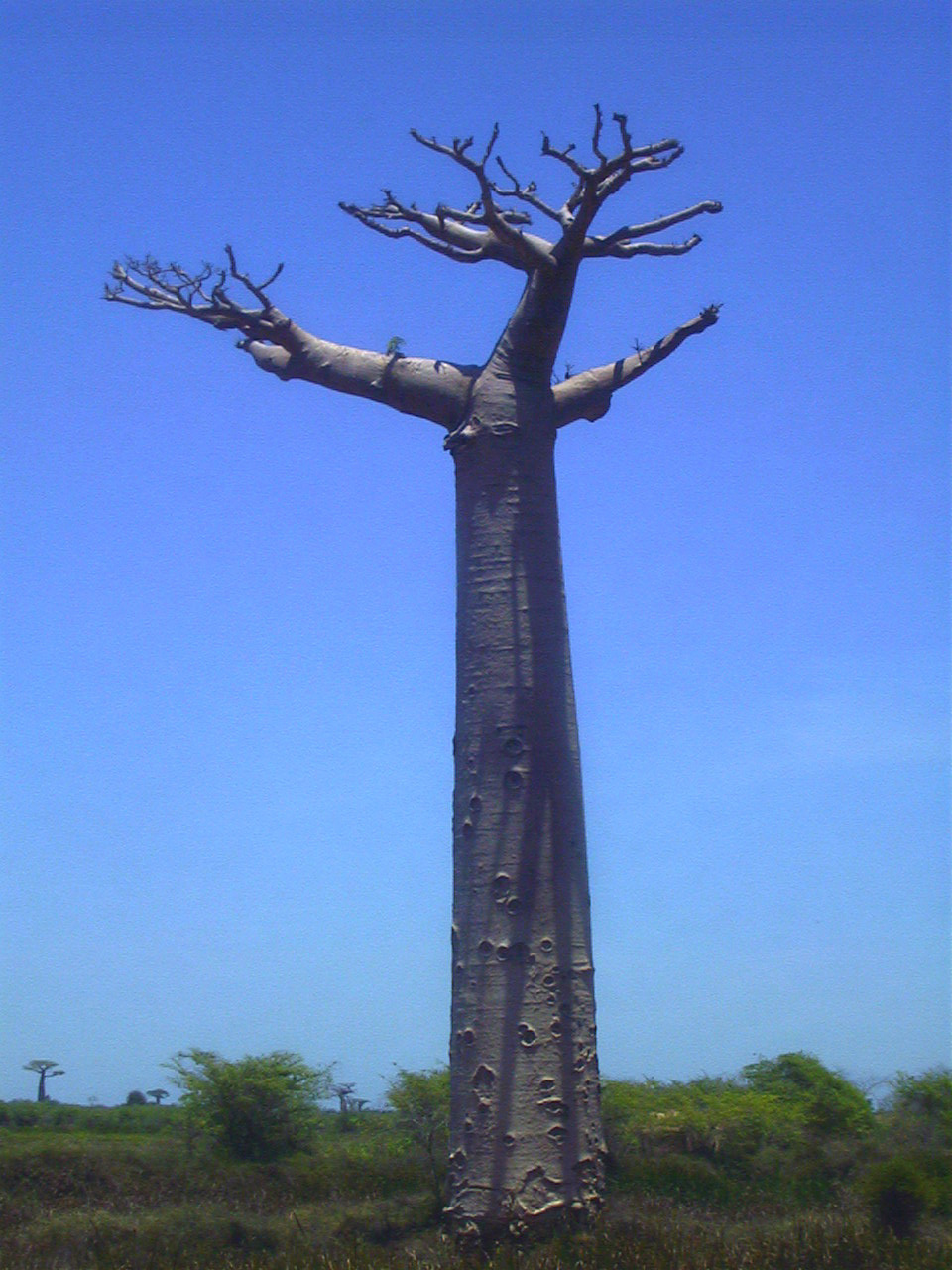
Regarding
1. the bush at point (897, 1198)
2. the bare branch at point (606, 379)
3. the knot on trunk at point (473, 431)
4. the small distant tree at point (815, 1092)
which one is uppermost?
the bare branch at point (606, 379)

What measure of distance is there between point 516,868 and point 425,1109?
Result: 4126 millimetres

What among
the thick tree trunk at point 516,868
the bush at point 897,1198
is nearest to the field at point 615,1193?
the bush at point 897,1198

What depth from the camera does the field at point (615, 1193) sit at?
6.14 m

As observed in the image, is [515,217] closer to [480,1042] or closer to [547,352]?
[547,352]

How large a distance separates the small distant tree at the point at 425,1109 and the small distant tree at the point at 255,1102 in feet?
2.40

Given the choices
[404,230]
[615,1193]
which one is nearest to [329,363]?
[404,230]

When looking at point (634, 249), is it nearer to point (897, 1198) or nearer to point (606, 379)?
point (606, 379)

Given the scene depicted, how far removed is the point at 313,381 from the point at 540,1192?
444cm

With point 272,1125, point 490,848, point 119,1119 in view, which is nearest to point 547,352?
point 490,848

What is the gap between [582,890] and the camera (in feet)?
22.7

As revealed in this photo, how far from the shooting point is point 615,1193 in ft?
23.0

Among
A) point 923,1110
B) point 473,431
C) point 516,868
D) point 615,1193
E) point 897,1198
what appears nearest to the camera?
point 897,1198

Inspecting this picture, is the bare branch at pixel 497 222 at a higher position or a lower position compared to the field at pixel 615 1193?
higher

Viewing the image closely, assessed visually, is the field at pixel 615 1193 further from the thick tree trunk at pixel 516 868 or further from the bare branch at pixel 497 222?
the bare branch at pixel 497 222
